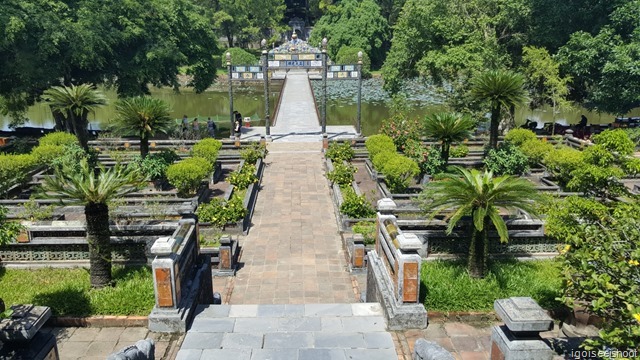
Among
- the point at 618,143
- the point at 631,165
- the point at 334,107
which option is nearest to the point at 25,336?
the point at 618,143

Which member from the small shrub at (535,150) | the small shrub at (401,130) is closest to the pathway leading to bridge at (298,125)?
the small shrub at (401,130)

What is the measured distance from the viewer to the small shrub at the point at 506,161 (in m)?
16.8

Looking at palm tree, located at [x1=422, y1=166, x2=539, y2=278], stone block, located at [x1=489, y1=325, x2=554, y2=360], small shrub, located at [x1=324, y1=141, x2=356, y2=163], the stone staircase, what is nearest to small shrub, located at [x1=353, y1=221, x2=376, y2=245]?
palm tree, located at [x1=422, y1=166, x2=539, y2=278]

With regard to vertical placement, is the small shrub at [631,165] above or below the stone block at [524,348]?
above

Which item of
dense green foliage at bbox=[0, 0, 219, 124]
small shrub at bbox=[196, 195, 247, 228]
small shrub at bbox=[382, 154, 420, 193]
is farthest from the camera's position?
dense green foliage at bbox=[0, 0, 219, 124]

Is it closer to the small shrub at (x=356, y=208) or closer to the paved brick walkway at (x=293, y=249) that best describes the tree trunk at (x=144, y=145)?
the paved brick walkway at (x=293, y=249)

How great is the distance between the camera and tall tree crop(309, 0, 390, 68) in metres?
53.5

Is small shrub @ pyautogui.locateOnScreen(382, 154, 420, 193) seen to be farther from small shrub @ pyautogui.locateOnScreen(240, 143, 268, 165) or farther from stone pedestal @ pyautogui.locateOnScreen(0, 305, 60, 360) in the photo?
stone pedestal @ pyautogui.locateOnScreen(0, 305, 60, 360)

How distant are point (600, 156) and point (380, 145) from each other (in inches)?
356

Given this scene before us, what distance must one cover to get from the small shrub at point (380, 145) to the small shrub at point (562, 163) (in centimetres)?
560

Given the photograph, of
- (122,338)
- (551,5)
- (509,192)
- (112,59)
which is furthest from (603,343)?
(112,59)

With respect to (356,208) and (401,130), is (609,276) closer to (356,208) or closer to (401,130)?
(356,208)

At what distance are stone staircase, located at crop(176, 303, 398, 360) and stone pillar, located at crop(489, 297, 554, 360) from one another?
Result: 4.96ft

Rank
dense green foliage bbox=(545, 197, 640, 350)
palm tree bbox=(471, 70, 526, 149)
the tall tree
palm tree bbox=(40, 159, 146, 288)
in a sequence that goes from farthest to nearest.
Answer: the tall tree < palm tree bbox=(471, 70, 526, 149) < palm tree bbox=(40, 159, 146, 288) < dense green foliage bbox=(545, 197, 640, 350)
